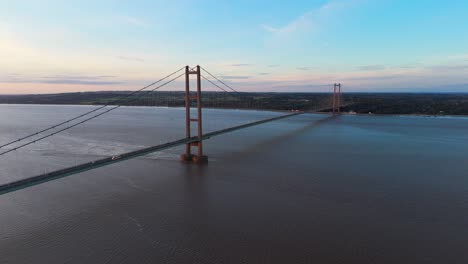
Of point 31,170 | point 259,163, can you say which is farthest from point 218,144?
point 31,170

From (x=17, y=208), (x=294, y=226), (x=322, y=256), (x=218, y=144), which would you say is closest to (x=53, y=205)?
(x=17, y=208)

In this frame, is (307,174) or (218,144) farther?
(218,144)

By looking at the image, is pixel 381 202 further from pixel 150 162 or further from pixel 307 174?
pixel 150 162

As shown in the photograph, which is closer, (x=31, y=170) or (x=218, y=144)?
(x=31, y=170)

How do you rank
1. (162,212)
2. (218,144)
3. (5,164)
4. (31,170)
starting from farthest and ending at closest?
(218,144) < (5,164) < (31,170) < (162,212)

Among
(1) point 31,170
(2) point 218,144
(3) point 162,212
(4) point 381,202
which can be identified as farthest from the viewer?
(2) point 218,144

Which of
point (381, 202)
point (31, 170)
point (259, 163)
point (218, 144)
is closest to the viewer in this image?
point (381, 202)

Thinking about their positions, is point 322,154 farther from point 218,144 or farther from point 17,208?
point 17,208
